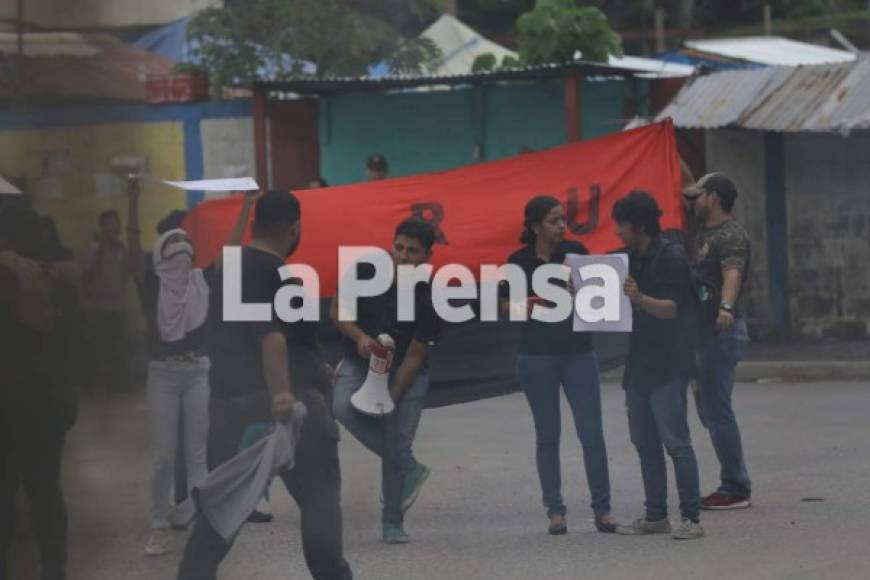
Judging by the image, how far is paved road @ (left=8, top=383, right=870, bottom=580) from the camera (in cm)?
643

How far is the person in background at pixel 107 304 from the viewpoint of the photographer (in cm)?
261

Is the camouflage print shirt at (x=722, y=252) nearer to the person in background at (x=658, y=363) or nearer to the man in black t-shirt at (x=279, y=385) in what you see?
the person in background at (x=658, y=363)

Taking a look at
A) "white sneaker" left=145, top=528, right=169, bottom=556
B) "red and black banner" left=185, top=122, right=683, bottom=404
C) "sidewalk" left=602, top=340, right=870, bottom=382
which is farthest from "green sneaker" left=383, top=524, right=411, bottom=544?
"sidewalk" left=602, top=340, right=870, bottom=382

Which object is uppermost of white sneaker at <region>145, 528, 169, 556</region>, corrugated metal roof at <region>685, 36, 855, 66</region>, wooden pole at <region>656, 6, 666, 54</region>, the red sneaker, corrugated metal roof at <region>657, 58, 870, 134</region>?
wooden pole at <region>656, 6, 666, 54</region>

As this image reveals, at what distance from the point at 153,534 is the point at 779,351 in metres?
11.6

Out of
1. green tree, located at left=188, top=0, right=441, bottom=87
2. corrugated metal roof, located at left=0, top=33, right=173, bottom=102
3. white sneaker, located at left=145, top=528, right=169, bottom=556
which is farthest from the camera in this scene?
green tree, located at left=188, top=0, right=441, bottom=87

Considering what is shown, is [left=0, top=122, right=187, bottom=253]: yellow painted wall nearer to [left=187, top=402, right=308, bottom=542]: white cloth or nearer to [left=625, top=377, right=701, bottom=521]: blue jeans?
[left=187, top=402, right=308, bottom=542]: white cloth

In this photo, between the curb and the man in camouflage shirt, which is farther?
the curb

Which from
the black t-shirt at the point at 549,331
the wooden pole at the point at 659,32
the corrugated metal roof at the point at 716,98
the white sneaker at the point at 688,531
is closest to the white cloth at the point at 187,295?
the black t-shirt at the point at 549,331

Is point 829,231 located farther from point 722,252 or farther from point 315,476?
point 315,476

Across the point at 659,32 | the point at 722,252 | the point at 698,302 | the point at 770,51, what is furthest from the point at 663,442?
the point at 659,32

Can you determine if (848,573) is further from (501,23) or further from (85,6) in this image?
(501,23)

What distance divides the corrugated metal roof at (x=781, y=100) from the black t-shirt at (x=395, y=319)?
21.9 ft

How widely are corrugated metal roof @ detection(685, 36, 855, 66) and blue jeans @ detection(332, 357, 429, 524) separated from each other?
39.1 ft
